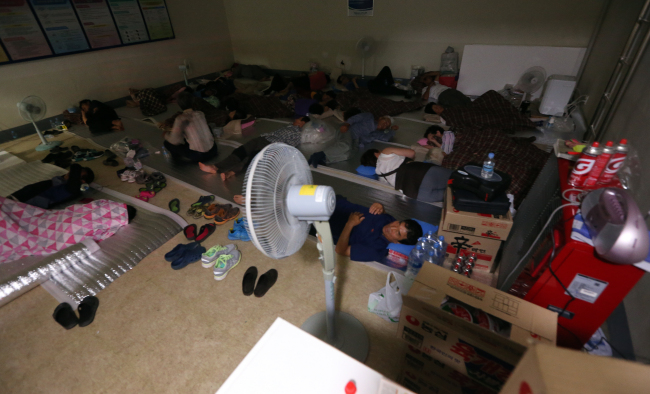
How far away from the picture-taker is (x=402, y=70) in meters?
4.72

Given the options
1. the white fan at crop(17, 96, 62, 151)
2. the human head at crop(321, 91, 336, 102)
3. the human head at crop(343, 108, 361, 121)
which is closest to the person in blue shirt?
the human head at crop(343, 108, 361, 121)

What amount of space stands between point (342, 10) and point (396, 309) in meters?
4.86

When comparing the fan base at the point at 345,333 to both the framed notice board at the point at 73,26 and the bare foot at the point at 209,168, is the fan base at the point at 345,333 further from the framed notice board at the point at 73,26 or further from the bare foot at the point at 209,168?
the framed notice board at the point at 73,26

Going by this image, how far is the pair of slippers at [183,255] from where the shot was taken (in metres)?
1.84

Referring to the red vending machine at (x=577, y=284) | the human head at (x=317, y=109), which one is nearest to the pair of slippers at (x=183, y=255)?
the red vending machine at (x=577, y=284)

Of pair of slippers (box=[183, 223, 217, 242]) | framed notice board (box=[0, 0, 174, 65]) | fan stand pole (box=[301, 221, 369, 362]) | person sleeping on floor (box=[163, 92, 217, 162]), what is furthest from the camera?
framed notice board (box=[0, 0, 174, 65])

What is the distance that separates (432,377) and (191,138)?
2.66 metres

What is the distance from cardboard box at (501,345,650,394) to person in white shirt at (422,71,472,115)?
11.5 feet

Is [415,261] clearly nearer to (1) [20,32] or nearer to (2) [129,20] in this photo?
(1) [20,32]

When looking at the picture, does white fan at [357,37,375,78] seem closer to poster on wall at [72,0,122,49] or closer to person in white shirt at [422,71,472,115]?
person in white shirt at [422,71,472,115]

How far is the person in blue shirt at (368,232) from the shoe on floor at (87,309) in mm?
1404

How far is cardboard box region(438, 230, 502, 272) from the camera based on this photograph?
1.57 metres

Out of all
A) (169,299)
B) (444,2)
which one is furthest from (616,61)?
(169,299)

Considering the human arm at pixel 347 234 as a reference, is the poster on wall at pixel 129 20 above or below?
above
